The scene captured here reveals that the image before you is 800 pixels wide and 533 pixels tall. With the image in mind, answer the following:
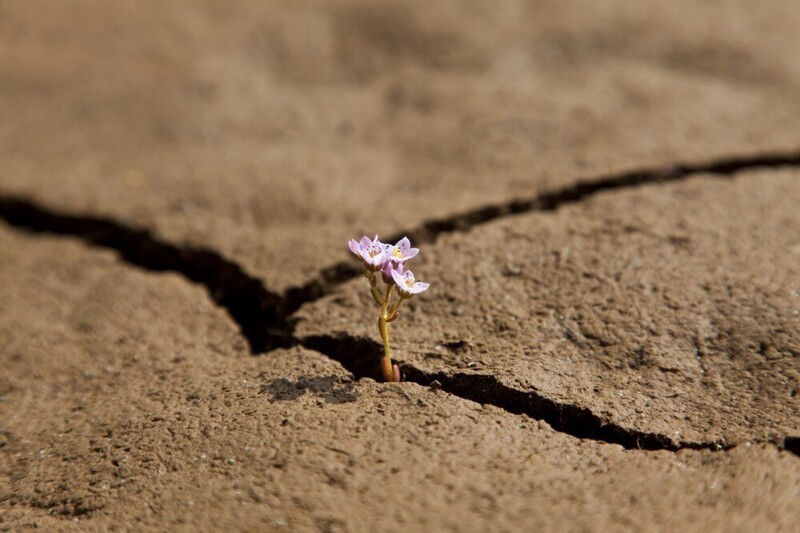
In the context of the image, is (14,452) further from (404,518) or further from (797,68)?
(797,68)

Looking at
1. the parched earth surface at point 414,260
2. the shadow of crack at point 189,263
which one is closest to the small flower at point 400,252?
the parched earth surface at point 414,260

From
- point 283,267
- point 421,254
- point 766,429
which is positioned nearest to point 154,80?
point 283,267

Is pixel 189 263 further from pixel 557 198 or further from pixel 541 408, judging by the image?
pixel 541 408

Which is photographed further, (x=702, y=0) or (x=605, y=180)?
(x=702, y=0)

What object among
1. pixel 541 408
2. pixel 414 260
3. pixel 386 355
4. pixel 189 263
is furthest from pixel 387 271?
pixel 189 263

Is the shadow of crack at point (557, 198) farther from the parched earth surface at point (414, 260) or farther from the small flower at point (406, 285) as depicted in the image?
the small flower at point (406, 285)

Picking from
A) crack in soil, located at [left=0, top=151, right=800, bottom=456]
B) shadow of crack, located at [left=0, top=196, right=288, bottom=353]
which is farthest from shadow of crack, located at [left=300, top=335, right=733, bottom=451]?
shadow of crack, located at [left=0, top=196, right=288, bottom=353]
